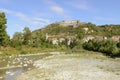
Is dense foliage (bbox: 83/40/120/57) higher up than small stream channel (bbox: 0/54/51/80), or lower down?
higher up

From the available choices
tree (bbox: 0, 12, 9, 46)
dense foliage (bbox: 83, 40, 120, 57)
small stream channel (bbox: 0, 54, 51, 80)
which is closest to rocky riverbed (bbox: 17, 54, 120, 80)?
small stream channel (bbox: 0, 54, 51, 80)

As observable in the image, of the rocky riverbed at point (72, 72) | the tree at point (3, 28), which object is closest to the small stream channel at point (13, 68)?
the rocky riverbed at point (72, 72)

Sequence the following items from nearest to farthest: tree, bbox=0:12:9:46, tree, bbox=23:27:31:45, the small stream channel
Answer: the small stream channel
tree, bbox=0:12:9:46
tree, bbox=23:27:31:45

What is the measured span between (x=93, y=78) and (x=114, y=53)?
7085 centimetres

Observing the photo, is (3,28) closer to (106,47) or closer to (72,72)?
(106,47)

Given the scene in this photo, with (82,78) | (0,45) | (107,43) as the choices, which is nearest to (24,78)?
(82,78)

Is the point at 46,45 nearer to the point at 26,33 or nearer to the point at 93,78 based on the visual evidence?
the point at 26,33

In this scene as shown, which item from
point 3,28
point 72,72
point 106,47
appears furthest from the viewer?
point 106,47

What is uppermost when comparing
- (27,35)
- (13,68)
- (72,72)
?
(27,35)

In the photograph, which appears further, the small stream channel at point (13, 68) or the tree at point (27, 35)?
the tree at point (27, 35)

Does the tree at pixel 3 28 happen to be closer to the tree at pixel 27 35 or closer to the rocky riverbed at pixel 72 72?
the tree at pixel 27 35

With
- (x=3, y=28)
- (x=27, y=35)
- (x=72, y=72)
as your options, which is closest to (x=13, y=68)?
(x=72, y=72)

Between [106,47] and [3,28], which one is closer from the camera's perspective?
[3,28]

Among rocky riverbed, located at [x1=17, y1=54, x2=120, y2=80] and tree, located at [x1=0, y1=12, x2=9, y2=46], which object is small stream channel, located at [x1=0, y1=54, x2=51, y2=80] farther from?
tree, located at [x1=0, y1=12, x2=9, y2=46]
